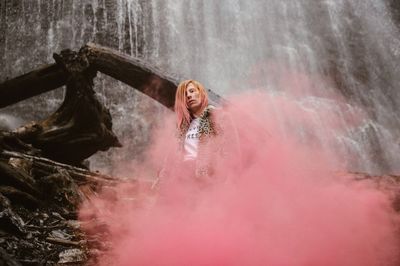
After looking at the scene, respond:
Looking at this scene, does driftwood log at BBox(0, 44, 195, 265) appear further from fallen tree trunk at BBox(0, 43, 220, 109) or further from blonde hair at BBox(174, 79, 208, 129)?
blonde hair at BBox(174, 79, 208, 129)

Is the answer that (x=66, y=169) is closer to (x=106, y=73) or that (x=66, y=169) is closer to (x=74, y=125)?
(x=74, y=125)

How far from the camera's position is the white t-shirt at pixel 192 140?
434 cm

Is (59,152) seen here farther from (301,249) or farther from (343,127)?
(343,127)

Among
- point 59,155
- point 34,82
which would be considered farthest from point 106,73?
point 59,155

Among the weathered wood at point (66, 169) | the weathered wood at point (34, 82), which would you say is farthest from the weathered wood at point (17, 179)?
the weathered wood at point (34, 82)

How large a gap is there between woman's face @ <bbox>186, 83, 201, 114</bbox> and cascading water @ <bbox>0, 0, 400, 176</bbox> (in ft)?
40.8

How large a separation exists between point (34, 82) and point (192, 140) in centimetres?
345

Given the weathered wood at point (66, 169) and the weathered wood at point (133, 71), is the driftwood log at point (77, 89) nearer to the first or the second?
the weathered wood at point (133, 71)

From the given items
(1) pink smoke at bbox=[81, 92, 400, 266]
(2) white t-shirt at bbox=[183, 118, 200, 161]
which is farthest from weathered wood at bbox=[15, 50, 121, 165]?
(2) white t-shirt at bbox=[183, 118, 200, 161]

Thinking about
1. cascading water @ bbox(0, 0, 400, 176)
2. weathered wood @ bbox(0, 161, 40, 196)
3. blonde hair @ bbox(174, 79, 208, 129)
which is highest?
cascading water @ bbox(0, 0, 400, 176)

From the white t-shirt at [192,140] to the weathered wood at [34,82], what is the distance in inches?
120

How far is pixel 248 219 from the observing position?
14.0 ft

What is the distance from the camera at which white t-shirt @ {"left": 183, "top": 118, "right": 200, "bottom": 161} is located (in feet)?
14.3

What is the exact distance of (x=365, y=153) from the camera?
17.2 metres
